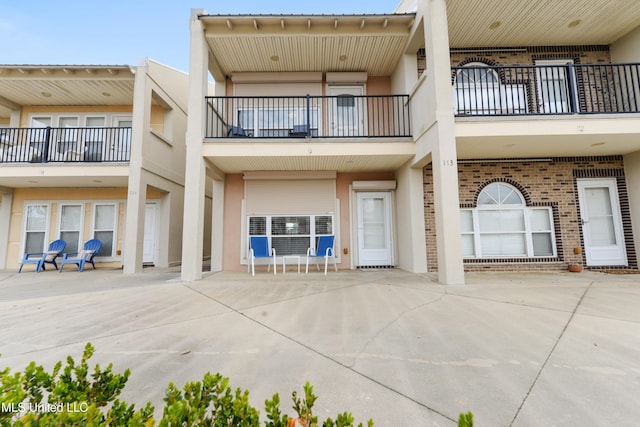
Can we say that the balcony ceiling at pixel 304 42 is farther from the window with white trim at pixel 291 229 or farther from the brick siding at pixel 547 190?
the window with white trim at pixel 291 229

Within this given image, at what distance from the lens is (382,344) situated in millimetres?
2670

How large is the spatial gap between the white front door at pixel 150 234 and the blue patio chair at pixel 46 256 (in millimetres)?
2526

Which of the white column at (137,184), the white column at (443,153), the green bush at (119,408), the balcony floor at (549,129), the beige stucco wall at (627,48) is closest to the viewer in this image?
the green bush at (119,408)

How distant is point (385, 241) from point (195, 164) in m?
5.55

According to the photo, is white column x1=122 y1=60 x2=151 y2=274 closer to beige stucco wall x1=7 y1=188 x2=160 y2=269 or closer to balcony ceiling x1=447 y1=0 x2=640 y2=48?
beige stucco wall x1=7 y1=188 x2=160 y2=269

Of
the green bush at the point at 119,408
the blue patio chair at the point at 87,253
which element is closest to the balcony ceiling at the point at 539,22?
the green bush at the point at 119,408

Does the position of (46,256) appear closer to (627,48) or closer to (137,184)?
(137,184)

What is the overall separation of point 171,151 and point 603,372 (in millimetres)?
11318

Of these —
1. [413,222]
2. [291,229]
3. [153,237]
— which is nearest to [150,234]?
[153,237]

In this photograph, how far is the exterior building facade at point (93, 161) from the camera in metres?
7.95

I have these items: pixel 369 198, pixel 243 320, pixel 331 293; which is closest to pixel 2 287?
pixel 243 320

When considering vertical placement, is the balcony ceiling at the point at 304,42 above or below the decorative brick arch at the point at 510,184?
above

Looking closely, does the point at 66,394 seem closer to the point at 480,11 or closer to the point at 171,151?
the point at 480,11

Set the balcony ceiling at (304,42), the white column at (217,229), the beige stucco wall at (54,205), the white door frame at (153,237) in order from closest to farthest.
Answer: the balcony ceiling at (304,42), the white column at (217,229), the beige stucco wall at (54,205), the white door frame at (153,237)
